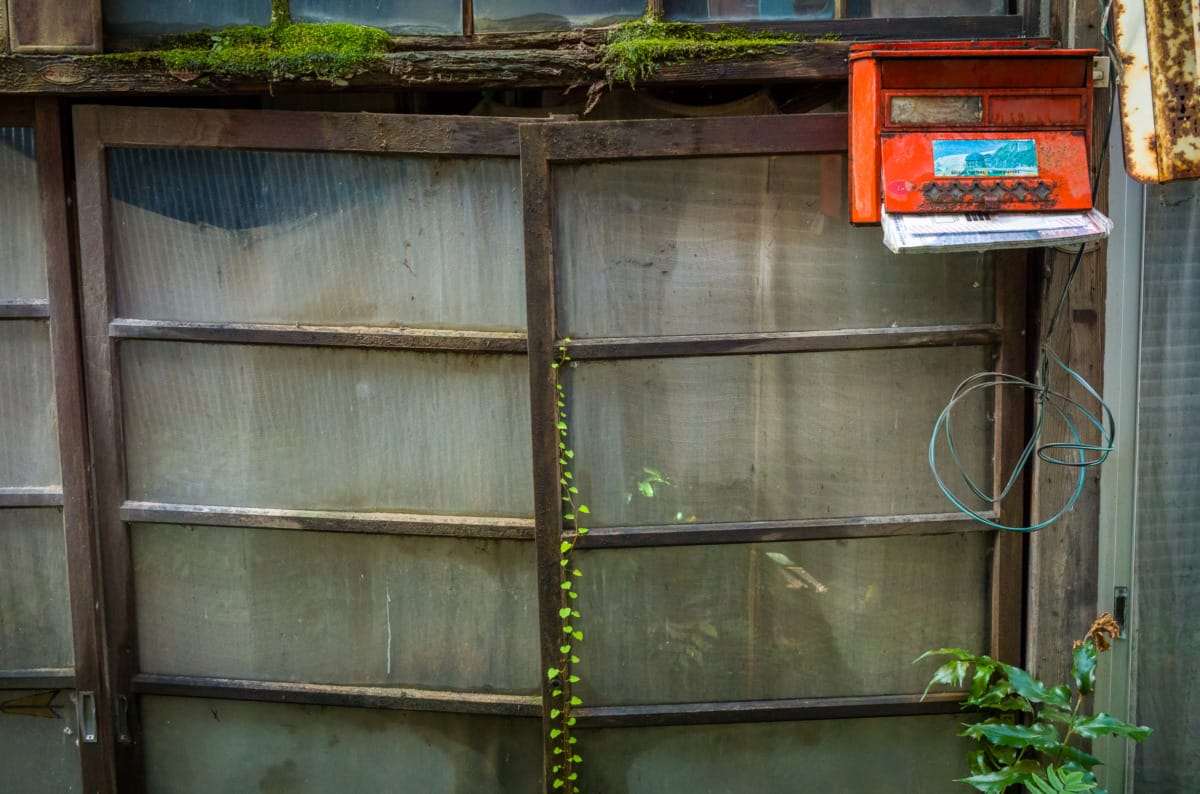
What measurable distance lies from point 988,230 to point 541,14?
1573mm

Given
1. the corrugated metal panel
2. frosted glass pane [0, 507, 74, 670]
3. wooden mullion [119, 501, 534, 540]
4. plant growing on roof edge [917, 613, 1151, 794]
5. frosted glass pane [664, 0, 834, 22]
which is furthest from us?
frosted glass pane [0, 507, 74, 670]

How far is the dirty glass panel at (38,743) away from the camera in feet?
12.1

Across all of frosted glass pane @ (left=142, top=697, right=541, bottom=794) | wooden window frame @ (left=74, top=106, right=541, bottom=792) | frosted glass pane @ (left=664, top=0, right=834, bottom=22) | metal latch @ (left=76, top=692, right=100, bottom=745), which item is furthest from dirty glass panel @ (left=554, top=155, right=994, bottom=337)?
metal latch @ (left=76, top=692, right=100, bottom=745)

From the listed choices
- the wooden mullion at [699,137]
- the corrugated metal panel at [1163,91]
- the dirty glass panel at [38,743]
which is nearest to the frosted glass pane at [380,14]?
the wooden mullion at [699,137]

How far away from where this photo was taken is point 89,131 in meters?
3.32

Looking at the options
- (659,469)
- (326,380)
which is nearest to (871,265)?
(659,469)

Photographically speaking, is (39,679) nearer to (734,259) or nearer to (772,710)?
(772,710)

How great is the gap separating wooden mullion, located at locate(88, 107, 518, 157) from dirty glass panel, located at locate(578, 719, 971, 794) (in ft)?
6.75

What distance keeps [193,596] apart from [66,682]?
1.82ft

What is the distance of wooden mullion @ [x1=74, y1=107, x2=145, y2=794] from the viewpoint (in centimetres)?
335

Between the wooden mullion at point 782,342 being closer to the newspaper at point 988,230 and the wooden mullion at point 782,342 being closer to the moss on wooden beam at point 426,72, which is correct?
the newspaper at point 988,230

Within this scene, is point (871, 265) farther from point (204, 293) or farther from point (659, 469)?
point (204, 293)

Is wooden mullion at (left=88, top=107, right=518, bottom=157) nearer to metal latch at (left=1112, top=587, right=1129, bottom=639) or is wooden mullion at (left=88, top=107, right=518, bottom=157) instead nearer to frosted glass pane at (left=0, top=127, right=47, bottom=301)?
frosted glass pane at (left=0, top=127, right=47, bottom=301)

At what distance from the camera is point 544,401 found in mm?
3361
